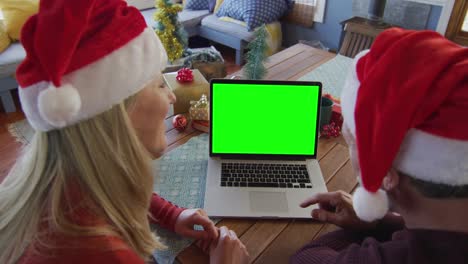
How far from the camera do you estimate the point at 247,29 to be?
142 inches

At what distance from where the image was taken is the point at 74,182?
2.21ft

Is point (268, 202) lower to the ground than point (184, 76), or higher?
lower

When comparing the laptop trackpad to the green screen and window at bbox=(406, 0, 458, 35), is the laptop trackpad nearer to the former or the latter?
the green screen

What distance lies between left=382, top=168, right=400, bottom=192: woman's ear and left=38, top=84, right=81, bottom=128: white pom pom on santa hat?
1.79 ft

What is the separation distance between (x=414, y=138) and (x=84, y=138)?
1.86ft

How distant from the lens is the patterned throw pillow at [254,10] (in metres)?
3.62

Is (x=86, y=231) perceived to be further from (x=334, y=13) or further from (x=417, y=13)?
(x=334, y=13)

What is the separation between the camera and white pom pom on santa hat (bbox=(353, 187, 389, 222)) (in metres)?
0.60

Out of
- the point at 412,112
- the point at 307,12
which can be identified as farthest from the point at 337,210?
the point at 307,12

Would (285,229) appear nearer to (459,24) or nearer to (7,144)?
(7,144)

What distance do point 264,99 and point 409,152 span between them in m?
0.56

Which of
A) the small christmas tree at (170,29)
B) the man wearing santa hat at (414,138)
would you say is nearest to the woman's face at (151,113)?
the man wearing santa hat at (414,138)

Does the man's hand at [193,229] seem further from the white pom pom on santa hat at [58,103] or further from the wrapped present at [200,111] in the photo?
the wrapped present at [200,111]

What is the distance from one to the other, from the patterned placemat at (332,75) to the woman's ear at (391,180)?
0.95 m
